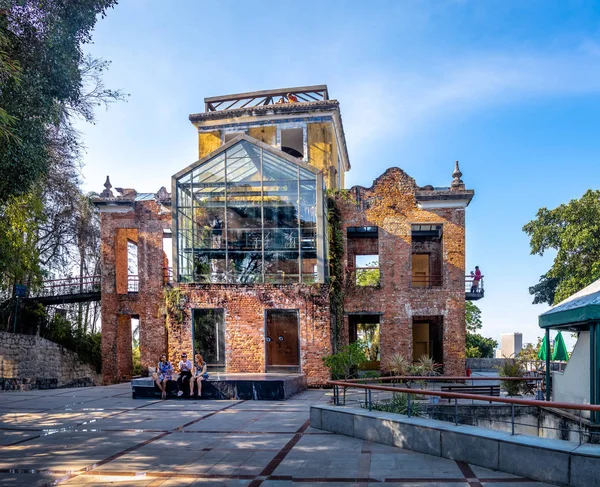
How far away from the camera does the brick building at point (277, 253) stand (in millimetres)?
17625

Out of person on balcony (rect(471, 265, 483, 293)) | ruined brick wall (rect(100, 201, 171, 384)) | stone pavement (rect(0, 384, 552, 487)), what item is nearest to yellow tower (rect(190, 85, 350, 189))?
ruined brick wall (rect(100, 201, 171, 384))

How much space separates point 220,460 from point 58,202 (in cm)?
2041

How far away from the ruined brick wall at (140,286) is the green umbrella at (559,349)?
1484 centimetres

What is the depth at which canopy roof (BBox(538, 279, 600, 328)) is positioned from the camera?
9023 mm

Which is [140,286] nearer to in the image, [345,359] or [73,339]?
[73,339]

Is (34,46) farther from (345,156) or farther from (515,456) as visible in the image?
(345,156)

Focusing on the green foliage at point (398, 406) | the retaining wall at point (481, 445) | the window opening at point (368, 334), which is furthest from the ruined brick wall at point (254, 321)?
the retaining wall at point (481, 445)

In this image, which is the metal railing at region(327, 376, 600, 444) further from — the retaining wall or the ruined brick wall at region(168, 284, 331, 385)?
the ruined brick wall at region(168, 284, 331, 385)

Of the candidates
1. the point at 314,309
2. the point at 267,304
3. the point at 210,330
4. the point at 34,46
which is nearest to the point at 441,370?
the point at 314,309

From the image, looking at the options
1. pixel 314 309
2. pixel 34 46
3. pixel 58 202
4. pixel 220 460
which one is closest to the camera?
pixel 220 460

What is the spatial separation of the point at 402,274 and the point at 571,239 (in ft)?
25.6

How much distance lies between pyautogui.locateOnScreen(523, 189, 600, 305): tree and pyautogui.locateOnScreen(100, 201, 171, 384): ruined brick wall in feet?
54.2

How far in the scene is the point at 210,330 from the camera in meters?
17.8

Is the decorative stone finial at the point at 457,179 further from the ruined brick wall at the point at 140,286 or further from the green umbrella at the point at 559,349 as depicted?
the ruined brick wall at the point at 140,286
